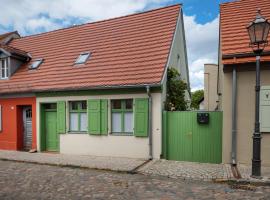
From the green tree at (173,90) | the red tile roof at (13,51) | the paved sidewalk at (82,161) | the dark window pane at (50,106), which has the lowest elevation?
the paved sidewalk at (82,161)

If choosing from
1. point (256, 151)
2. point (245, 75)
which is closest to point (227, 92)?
point (245, 75)

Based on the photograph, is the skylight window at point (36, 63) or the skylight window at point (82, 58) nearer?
the skylight window at point (82, 58)

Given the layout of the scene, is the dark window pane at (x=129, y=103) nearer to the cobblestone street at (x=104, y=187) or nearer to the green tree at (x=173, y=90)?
the green tree at (x=173, y=90)

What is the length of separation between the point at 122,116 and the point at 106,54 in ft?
11.0

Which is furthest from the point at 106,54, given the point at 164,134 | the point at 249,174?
the point at 249,174

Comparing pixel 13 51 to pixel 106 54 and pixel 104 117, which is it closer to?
pixel 106 54

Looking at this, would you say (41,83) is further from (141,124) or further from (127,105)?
(141,124)

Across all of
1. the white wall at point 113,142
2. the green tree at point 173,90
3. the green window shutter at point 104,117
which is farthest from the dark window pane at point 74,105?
the green tree at point 173,90

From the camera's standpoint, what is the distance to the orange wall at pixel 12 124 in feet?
48.2

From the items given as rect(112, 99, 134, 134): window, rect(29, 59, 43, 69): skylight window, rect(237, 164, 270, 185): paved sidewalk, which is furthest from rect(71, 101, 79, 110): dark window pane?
rect(237, 164, 270, 185): paved sidewalk

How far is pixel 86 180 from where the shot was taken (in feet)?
27.4

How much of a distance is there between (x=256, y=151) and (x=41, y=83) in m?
9.69

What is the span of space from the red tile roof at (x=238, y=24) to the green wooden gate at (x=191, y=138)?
7.17 feet

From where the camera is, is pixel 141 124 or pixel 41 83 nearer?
pixel 141 124
